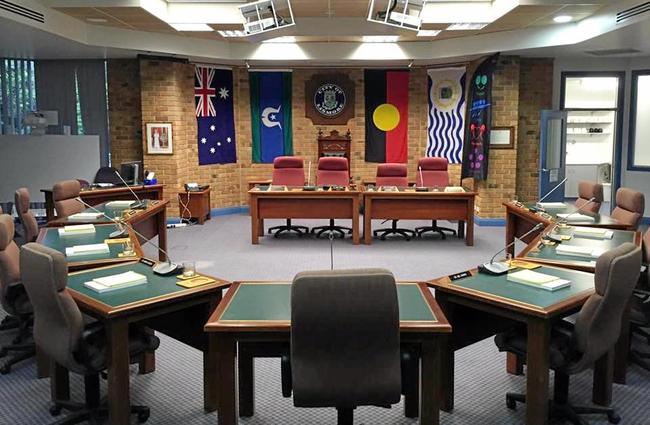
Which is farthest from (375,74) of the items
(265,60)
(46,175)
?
(46,175)

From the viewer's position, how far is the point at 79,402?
360 cm

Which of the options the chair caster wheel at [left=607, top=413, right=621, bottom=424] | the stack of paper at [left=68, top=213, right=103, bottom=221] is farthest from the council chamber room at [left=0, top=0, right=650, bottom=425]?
the stack of paper at [left=68, top=213, right=103, bottom=221]

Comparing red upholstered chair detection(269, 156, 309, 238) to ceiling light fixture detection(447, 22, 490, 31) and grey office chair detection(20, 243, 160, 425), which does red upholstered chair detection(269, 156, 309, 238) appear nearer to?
ceiling light fixture detection(447, 22, 490, 31)

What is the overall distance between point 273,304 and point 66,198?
165 inches

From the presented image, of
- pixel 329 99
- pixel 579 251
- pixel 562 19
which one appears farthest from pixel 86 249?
pixel 329 99

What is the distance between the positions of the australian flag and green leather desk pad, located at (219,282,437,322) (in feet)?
25.1

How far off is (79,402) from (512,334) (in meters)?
2.49

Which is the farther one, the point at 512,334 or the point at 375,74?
the point at 375,74

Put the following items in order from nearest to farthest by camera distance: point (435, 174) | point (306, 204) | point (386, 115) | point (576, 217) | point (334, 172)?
point (576, 217) → point (306, 204) → point (435, 174) → point (334, 172) → point (386, 115)

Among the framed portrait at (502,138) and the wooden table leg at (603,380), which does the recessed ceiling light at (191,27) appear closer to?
the framed portrait at (502,138)

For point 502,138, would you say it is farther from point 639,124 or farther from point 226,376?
point 226,376

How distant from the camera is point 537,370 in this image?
3020 millimetres

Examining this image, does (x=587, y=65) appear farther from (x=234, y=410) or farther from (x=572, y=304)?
(x=234, y=410)

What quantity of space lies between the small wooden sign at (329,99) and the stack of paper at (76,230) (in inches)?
260
